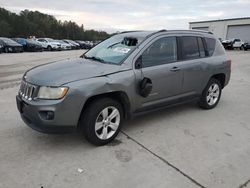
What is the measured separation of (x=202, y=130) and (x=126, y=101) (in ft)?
5.12

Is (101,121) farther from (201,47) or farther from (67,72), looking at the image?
(201,47)

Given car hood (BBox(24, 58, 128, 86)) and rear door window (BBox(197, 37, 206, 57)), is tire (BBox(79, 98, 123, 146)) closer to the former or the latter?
car hood (BBox(24, 58, 128, 86))

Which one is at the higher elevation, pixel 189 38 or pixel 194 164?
pixel 189 38

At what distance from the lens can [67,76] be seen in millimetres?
3439

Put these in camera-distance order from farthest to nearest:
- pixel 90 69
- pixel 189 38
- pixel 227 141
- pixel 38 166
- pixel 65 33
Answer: pixel 65 33, pixel 189 38, pixel 227 141, pixel 90 69, pixel 38 166

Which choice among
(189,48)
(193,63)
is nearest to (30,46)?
(189,48)

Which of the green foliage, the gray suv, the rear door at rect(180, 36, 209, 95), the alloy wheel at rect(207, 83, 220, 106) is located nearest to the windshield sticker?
the gray suv

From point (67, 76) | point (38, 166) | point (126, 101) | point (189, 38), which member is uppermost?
point (189, 38)

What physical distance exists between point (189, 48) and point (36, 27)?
6828 cm

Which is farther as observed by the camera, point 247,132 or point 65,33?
point 65,33

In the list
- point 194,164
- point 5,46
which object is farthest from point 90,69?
point 5,46

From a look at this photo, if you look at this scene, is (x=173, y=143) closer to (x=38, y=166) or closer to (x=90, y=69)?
(x=90, y=69)

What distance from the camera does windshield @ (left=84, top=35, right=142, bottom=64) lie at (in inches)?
161

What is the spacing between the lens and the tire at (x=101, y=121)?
3.51 m
